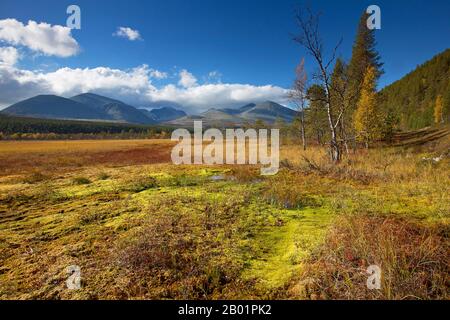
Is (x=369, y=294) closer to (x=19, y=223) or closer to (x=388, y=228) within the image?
(x=388, y=228)

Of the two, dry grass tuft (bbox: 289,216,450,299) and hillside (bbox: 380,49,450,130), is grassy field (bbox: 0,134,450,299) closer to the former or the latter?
dry grass tuft (bbox: 289,216,450,299)

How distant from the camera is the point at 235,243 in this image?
4855 millimetres

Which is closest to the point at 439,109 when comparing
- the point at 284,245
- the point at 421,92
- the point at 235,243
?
the point at 421,92

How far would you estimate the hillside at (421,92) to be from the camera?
80.2 metres

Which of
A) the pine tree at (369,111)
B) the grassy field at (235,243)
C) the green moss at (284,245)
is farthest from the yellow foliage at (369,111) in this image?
the green moss at (284,245)

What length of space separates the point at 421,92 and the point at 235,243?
375 feet

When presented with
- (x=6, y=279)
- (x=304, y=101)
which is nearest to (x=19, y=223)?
(x=6, y=279)

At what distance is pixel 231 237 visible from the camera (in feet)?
16.9

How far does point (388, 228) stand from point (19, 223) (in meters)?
8.52

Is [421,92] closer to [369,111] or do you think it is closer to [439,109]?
[439,109]

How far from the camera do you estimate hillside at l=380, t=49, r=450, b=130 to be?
80188mm

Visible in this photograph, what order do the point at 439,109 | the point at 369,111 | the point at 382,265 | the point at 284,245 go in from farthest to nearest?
the point at 439,109
the point at 369,111
the point at 284,245
the point at 382,265

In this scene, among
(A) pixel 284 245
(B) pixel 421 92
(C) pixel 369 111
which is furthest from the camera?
(B) pixel 421 92

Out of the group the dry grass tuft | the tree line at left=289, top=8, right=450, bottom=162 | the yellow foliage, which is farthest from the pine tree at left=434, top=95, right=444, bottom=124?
the dry grass tuft
